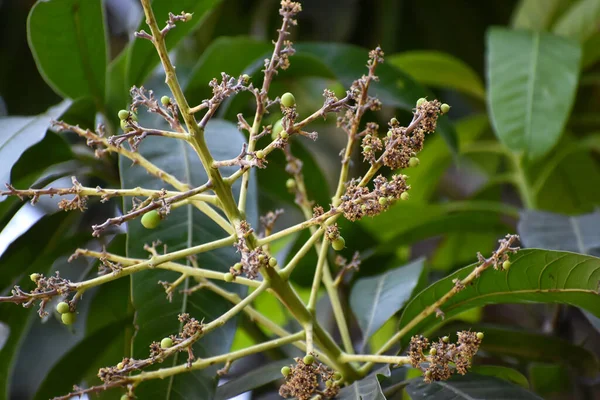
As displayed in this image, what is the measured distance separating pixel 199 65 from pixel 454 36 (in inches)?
41.1

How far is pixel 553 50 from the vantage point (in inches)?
40.5

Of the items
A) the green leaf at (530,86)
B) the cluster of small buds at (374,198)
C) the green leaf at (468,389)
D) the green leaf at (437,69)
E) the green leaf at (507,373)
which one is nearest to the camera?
the cluster of small buds at (374,198)

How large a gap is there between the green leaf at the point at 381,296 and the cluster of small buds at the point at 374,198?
0.28 m

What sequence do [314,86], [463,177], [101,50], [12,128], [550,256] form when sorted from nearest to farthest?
[550,256] < [12,128] < [101,50] < [314,86] < [463,177]

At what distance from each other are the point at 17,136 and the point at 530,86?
0.73m

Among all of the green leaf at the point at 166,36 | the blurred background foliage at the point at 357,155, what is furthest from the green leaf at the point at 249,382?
the green leaf at the point at 166,36

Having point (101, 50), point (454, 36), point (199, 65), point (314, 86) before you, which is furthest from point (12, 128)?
point (454, 36)

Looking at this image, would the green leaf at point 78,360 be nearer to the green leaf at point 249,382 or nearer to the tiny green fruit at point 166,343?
the green leaf at point 249,382

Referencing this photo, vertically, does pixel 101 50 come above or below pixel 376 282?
above

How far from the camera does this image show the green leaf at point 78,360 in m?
0.77

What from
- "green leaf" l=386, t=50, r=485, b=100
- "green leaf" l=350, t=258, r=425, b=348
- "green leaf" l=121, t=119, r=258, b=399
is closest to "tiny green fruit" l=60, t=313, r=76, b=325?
"green leaf" l=121, t=119, r=258, b=399

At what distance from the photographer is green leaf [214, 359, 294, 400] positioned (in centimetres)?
59

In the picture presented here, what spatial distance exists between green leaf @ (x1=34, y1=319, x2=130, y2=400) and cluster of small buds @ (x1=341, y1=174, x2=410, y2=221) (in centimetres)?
43

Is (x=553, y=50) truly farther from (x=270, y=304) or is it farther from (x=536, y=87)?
(x=270, y=304)
